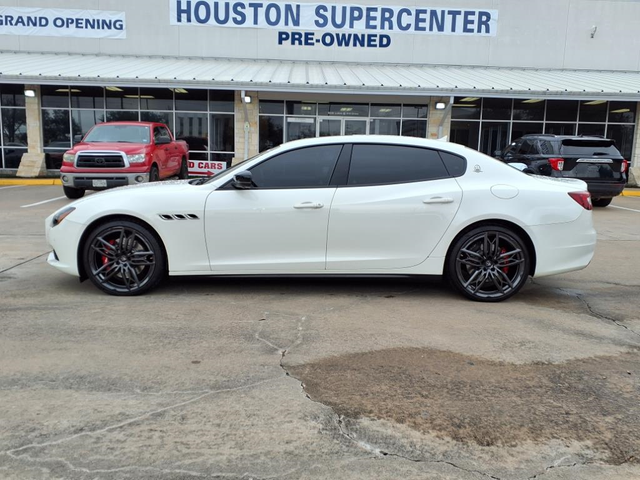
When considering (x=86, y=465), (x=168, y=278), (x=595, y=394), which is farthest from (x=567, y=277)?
(x=86, y=465)

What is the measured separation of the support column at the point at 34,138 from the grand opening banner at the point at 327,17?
6419 mm

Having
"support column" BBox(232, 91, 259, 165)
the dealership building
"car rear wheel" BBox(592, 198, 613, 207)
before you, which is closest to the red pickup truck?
the dealership building

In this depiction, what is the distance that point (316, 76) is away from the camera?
64.2 feet

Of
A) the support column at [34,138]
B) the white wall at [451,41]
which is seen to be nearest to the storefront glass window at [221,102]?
the white wall at [451,41]

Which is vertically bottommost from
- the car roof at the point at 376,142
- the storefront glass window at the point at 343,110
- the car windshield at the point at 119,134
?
the car roof at the point at 376,142

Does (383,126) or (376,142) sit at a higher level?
(383,126)

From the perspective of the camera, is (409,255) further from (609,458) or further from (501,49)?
(501,49)

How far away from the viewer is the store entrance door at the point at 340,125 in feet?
70.3

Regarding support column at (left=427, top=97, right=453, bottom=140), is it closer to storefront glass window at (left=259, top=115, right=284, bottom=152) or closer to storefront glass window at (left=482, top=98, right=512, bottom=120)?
storefront glass window at (left=482, top=98, right=512, bottom=120)

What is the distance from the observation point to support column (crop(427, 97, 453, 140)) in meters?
20.6

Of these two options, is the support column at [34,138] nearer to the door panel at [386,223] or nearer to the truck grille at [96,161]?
the truck grille at [96,161]

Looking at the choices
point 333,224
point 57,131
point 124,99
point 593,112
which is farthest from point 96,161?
point 593,112

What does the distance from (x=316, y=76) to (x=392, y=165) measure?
1536 centimetres

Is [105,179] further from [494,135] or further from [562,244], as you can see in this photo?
[494,135]
